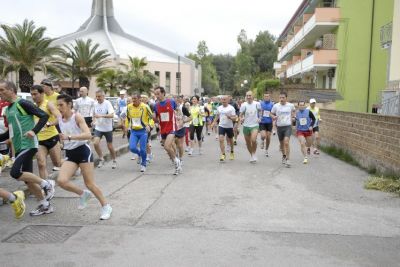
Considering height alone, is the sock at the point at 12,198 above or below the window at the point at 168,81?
below

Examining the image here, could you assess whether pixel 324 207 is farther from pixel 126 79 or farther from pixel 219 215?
pixel 126 79

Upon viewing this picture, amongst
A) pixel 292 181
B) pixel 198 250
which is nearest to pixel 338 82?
pixel 292 181

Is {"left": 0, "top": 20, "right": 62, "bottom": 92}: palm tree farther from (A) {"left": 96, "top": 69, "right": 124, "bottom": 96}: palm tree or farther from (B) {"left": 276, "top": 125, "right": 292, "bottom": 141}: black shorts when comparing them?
(B) {"left": 276, "top": 125, "right": 292, "bottom": 141}: black shorts

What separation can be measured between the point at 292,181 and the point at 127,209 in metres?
3.88

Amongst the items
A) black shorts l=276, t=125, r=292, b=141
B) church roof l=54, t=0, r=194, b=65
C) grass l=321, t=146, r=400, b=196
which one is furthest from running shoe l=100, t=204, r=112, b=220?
church roof l=54, t=0, r=194, b=65

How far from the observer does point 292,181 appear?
9.53 m

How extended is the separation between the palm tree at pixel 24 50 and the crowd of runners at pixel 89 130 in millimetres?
16857

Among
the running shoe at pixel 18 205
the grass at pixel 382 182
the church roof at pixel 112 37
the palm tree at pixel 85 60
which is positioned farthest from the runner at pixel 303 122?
the church roof at pixel 112 37

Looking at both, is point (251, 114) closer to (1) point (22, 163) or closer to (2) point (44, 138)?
(2) point (44, 138)

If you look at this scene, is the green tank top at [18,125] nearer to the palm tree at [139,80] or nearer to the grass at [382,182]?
the grass at [382,182]

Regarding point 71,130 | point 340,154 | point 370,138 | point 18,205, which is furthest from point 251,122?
point 18,205

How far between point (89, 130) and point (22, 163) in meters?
0.99

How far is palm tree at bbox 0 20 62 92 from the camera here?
101 ft

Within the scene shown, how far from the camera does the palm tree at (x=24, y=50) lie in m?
30.8
